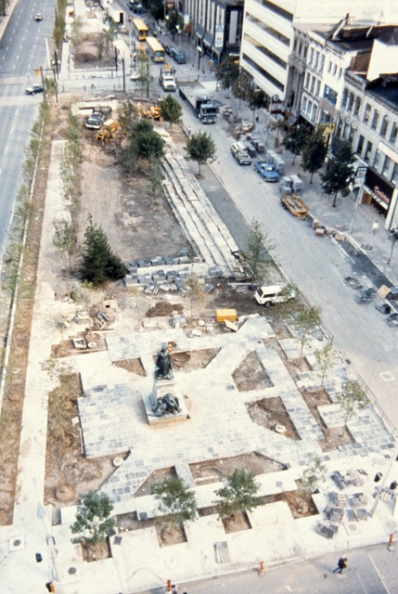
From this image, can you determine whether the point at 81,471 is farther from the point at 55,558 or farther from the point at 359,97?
the point at 359,97

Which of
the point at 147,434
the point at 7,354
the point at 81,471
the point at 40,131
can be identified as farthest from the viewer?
the point at 40,131

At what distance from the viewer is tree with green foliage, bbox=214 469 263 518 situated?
26.7 m

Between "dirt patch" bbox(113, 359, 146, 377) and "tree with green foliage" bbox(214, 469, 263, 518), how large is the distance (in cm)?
1137

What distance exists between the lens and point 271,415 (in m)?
34.2

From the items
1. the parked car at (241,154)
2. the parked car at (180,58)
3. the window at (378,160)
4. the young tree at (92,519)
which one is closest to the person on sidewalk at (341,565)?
the young tree at (92,519)

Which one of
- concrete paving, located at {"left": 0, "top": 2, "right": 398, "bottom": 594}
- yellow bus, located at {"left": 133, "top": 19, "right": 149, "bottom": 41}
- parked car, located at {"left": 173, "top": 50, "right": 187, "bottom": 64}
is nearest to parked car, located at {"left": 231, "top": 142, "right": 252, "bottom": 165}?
concrete paving, located at {"left": 0, "top": 2, "right": 398, "bottom": 594}

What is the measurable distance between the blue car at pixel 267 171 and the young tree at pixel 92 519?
4288 centimetres

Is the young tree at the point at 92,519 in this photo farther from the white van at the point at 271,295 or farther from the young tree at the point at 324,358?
the white van at the point at 271,295

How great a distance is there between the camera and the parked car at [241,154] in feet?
210

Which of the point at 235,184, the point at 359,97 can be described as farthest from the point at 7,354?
the point at 359,97

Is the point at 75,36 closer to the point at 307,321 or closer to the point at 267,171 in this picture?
the point at 267,171

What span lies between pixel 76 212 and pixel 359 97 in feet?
98.9

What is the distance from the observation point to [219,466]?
31.0 m

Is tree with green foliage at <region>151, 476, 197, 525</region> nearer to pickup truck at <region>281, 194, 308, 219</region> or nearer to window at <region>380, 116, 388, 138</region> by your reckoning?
pickup truck at <region>281, 194, 308, 219</region>
